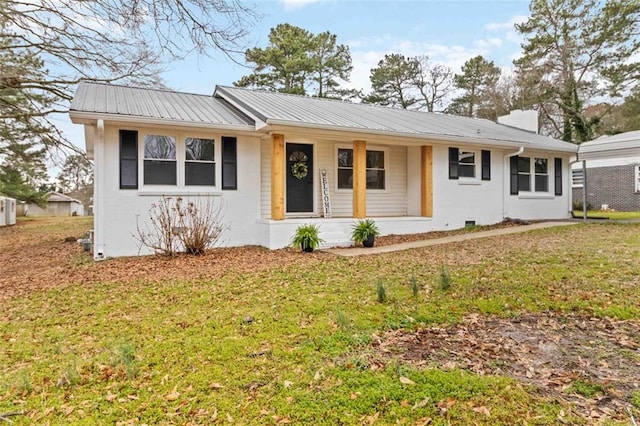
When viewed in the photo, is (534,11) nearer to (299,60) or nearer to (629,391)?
(299,60)

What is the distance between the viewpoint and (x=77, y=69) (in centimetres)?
1212

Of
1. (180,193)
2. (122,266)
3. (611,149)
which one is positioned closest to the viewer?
(122,266)

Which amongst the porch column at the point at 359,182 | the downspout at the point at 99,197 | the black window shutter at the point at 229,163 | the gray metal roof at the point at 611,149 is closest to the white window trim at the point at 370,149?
the porch column at the point at 359,182

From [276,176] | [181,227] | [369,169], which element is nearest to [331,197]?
[369,169]

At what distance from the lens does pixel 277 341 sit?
3.51m

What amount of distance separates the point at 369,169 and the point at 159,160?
19.9 feet

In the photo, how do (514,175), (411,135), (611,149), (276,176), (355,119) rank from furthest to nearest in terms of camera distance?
(514,175), (611,149), (355,119), (411,135), (276,176)

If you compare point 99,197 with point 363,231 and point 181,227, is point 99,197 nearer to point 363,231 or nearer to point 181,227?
point 181,227

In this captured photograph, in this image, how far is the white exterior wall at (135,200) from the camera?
793 centimetres

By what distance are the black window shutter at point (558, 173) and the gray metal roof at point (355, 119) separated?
63 cm

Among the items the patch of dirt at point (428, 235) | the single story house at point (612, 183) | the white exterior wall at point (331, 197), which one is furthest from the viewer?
the single story house at point (612, 183)

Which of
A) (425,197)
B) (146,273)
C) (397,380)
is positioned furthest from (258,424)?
(425,197)

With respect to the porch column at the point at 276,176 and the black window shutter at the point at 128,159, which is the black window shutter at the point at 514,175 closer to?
the porch column at the point at 276,176

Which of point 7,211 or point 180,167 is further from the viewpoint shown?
point 7,211
